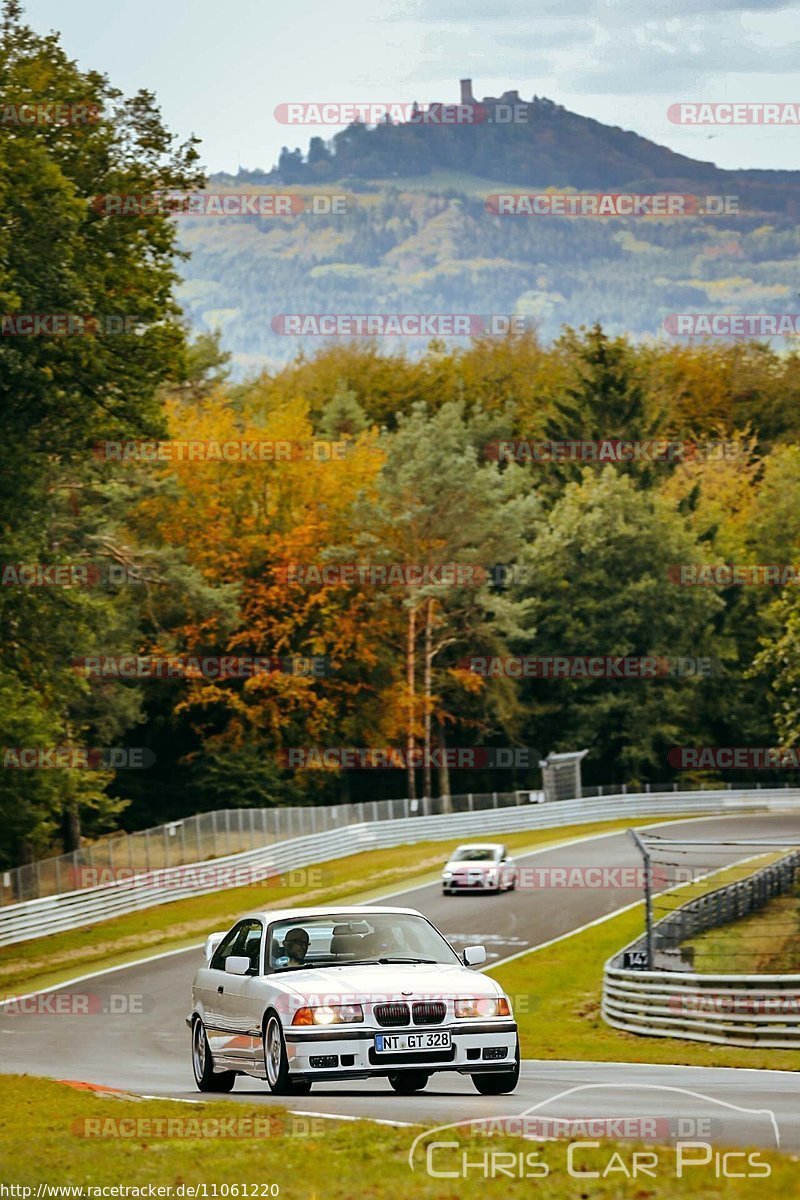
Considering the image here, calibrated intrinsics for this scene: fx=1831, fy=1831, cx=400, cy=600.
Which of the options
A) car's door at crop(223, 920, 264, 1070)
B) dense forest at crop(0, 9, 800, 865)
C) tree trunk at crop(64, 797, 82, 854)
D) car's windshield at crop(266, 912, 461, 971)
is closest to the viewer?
car's door at crop(223, 920, 264, 1070)

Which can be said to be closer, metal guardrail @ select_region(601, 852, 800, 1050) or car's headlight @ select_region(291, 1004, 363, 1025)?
car's headlight @ select_region(291, 1004, 363, 1025)

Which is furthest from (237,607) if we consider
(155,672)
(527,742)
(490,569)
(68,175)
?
(68,175)

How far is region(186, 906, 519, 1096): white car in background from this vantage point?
43.0 feet

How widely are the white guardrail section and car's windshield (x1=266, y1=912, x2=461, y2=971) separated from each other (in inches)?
1130

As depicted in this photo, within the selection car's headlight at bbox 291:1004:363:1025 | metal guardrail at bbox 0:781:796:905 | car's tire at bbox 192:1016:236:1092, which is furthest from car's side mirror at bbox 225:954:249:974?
metal guardrail at bbox 0:781:796:905

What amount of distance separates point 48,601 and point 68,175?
9427 mm

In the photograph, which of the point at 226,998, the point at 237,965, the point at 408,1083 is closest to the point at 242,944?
the point at 226,998

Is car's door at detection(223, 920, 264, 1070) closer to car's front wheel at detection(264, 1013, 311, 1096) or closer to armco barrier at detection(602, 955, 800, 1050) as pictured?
car's front wheel at detection(264, 1013, 311, 1096)

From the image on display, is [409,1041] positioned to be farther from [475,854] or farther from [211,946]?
[475,854]

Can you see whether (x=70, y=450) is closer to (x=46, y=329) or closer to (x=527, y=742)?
(x=46, y=329)

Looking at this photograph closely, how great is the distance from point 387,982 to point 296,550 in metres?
58.7

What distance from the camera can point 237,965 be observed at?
1423 centimetres

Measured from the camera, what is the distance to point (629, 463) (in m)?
93.2

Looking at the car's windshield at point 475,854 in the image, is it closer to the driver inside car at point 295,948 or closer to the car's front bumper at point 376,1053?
the driver inside car at point 295,948
